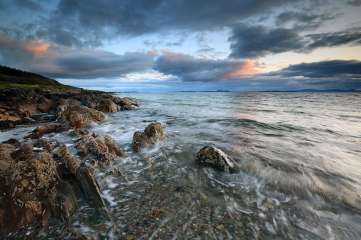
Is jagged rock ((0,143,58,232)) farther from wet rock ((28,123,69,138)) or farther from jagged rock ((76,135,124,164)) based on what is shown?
wet rock ((28,123,69,138))

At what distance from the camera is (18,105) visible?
20281mm

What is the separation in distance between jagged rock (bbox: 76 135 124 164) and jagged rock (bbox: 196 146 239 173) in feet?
11.4

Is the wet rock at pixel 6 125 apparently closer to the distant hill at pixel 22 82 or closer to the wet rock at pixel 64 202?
the wet rock at pixel 64 202

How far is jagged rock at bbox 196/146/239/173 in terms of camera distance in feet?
24.6

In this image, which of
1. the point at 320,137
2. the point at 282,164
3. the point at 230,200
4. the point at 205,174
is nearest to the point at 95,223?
the point at 230,200

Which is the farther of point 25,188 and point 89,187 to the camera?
point 89,187

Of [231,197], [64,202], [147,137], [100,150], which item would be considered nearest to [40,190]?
[64,202]

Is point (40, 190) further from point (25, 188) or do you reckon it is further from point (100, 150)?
point (100, 150)

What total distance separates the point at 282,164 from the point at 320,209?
3.17 meters

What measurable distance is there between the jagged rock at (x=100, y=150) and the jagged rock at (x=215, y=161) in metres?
3.47

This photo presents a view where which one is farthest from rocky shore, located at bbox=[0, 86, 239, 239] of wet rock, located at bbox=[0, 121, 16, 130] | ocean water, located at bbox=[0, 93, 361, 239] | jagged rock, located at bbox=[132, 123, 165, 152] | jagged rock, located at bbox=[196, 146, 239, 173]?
wet rock, located at bbox=[0, 121, 16, 130]

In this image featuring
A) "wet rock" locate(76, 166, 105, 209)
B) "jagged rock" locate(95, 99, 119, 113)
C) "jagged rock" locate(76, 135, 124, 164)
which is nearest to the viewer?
"wet rock" locate(76, 166, 105, 209)

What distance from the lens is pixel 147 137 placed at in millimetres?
10883

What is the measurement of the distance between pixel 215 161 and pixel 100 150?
456cm
